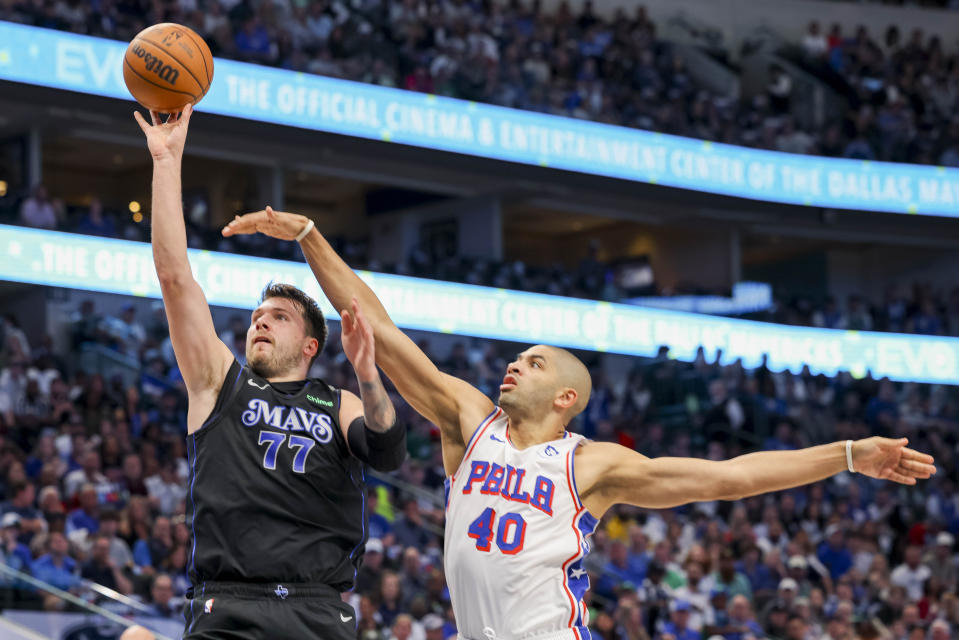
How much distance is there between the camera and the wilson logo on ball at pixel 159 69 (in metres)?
5.24

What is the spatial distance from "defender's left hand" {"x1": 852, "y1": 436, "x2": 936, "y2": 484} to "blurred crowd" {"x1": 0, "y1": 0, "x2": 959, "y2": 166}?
658 inches

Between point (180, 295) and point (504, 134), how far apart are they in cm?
1964

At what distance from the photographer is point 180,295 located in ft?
15.1

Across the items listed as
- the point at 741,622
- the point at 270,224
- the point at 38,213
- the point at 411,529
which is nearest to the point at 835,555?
the point at 741,622

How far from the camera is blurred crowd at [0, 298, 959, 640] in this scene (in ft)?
39.7

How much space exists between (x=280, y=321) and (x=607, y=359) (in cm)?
2122

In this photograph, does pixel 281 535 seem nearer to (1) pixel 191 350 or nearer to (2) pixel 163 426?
(1) pixel 191 350

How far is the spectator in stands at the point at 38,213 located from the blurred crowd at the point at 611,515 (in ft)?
4.67

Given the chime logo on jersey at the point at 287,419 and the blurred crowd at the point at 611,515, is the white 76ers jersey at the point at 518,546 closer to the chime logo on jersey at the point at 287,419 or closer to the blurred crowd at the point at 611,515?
the chime logo on jersey at the point at 287,419

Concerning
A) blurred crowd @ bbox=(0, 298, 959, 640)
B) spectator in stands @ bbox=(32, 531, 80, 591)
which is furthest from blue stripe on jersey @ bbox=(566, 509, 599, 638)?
spectator in stands @ bbox=(32, 531, 80, 591)

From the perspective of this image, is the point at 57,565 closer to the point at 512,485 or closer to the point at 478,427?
the point at 478,427

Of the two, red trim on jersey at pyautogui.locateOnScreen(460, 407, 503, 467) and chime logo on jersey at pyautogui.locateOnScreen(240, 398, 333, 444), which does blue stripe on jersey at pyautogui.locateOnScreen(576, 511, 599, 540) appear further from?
chime logo on jersey at pyautogui.locateOnScreen(240, 398, 333, 444)

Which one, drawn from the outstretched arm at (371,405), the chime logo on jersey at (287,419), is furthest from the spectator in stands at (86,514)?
the outstretched arm at (371,405)

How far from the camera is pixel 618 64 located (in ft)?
89.0
